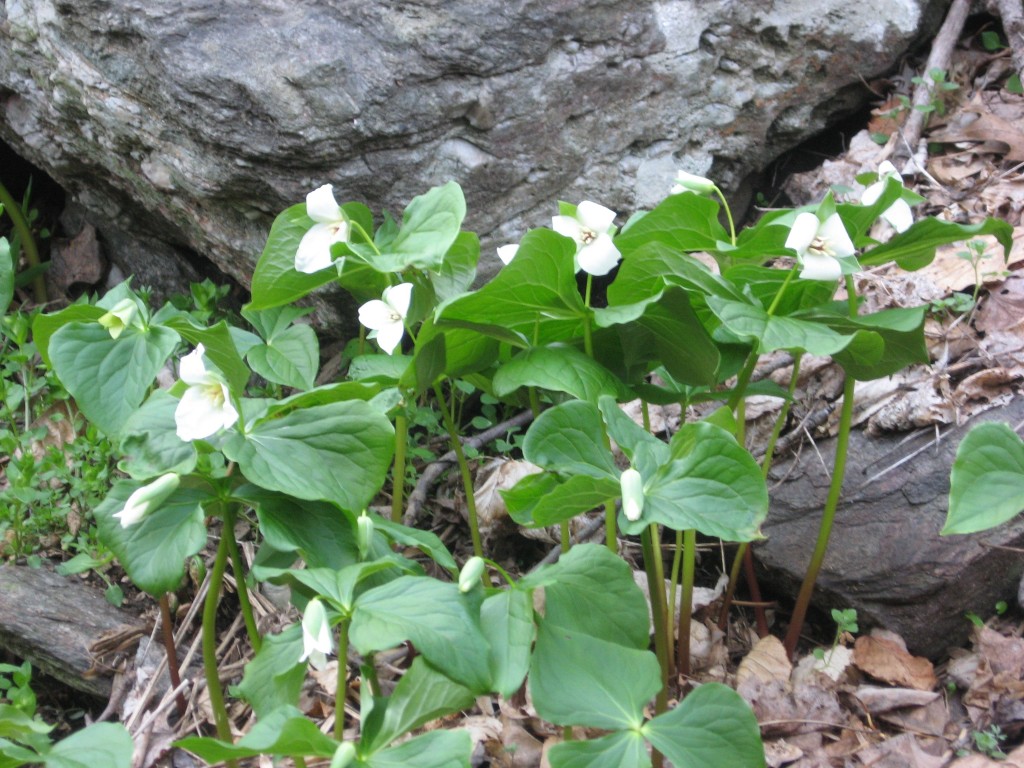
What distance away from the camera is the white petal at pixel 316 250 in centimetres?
153

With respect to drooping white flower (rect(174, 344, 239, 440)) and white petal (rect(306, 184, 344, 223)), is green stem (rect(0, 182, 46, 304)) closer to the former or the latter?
white petal (rect(306, 184, 344, 223))

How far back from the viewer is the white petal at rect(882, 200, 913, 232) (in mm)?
1477

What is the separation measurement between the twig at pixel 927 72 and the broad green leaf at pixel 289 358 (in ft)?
6.07

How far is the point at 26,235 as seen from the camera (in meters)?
3.18

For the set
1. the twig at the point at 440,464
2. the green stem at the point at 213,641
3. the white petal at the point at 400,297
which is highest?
the white petal at the point at 400,297

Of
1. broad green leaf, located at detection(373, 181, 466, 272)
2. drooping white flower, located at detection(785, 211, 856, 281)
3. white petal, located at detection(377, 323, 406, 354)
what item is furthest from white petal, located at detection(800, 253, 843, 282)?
white petal, located at detection(377, 323, 406, 354)

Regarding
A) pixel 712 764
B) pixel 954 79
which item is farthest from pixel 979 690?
pixel 954 79

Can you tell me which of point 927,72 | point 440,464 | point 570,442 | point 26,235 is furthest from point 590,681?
point 26,235

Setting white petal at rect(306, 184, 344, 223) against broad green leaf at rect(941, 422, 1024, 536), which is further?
white petal at rect(306, 184, 344, 223)

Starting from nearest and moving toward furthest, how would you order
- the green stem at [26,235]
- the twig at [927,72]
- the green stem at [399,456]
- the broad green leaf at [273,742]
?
the broad green leaf at [273,742] → the green stem at [399,456] → the twig at [927,72] → the green stem at [26,235]

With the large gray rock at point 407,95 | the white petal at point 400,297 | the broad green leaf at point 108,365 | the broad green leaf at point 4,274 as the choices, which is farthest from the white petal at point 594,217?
the broad green leaf at point 4,274

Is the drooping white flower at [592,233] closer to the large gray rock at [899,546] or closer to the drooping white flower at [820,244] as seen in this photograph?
the drooping white flower at [820,244]

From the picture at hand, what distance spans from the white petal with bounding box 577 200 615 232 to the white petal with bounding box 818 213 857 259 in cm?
31

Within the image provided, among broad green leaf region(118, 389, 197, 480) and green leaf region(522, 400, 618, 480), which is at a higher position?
broad green leaf region(118, 389, 197, 480)
